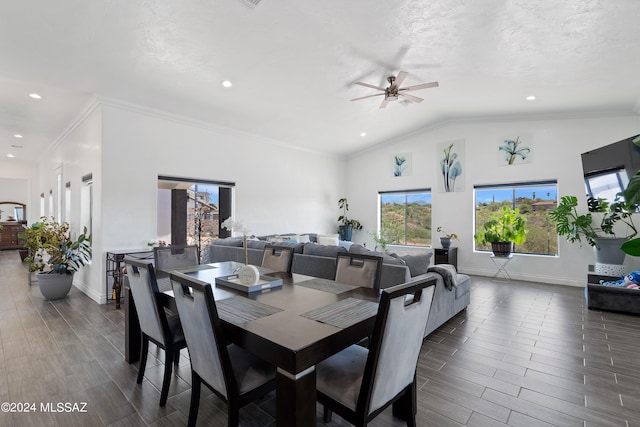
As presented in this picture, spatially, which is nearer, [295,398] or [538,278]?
[295,398]

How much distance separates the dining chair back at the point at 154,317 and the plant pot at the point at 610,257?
590 centimetres

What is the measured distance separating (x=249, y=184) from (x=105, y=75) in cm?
308

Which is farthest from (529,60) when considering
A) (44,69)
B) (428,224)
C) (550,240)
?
(44,69)

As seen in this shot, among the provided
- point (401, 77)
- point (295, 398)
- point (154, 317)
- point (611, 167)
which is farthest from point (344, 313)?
point (611, 167)

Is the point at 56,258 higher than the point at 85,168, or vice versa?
the point at 85,168

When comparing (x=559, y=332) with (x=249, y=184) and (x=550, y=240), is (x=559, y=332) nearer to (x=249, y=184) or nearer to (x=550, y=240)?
(x=550, y=240)

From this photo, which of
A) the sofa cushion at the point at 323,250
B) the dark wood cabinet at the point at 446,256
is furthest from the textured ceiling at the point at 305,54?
the dark wood cabinet at the point at 446,256

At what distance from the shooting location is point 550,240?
5.89 meters

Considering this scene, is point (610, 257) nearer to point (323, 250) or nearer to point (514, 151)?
point (514, 151)

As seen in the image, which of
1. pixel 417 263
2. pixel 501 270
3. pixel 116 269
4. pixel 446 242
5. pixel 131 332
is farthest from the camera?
pixel 446 242

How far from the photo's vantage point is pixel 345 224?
28.2 ft

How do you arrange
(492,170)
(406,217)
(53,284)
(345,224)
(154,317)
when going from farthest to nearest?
1. (345,224)
2. (406,217)
3. (492,170)
4. (53,284)
5. (154,317)

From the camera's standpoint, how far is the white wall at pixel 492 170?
18.0 feet

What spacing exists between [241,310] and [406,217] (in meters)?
6.79
